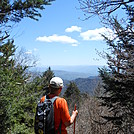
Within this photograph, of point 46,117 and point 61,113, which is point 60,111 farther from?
point 46,117

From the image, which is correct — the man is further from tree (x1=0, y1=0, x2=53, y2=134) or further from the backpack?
tree (x1=0, y1=0, x2=53, y2=134)

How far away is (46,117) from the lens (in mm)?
2488

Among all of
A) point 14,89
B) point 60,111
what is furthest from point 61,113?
point 14,89

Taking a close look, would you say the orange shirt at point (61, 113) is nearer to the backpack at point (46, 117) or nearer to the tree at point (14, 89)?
the backpack at point (46, 117)

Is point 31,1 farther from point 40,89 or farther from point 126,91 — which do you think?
point 126,91

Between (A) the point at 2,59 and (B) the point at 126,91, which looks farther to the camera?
(B) the point at 126,91

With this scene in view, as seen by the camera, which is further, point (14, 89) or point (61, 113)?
point (14, 89)

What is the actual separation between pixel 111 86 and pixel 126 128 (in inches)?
72.7

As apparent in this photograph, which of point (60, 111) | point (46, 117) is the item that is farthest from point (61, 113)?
point (46, 117)

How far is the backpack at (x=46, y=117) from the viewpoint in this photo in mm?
2465

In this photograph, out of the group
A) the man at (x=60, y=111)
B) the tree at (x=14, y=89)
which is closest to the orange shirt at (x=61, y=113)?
the man at (x=60, y=111)

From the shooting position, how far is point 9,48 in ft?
18.3

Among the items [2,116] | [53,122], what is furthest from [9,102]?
[53,122]

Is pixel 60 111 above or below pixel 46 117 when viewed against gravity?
above
